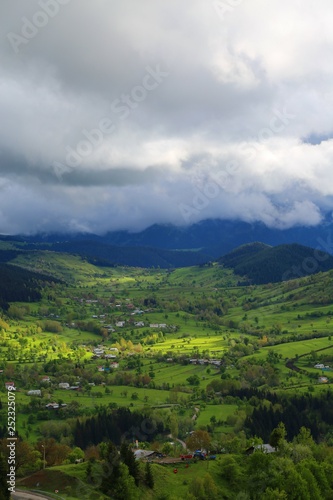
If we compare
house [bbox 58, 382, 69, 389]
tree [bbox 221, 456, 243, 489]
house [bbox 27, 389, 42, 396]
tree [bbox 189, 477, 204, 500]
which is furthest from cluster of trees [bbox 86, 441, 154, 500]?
house [bbox 58, 382, 69, 389]

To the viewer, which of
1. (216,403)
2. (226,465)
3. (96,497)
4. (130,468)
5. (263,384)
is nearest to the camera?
(96,497)

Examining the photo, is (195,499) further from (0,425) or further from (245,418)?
(0,425)

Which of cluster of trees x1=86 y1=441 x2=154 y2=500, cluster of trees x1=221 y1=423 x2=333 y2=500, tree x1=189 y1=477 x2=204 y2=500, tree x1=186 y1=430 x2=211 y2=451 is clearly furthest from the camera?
tree x1=186 y1=430 x2=211 y2=451

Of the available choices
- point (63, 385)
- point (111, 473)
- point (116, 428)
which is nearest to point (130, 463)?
point (111, 473)

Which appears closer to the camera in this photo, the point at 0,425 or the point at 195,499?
the point at 195,499

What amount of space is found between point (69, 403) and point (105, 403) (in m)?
12.6

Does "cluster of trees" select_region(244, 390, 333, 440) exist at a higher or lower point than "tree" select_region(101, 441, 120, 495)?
lower

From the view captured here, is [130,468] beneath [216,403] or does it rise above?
above

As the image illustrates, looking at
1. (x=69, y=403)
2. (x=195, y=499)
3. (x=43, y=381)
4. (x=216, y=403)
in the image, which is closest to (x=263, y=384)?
(x=216, y=403)

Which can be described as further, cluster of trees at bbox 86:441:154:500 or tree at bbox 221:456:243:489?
tree at bbox 221:456:243:489

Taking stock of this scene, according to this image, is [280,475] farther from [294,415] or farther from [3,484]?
[294,415]

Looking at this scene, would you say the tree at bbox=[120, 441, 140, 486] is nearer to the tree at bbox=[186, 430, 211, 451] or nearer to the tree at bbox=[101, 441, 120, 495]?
the tree at bbox=[101, 441, 120, 495]

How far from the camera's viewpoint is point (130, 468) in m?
83.3

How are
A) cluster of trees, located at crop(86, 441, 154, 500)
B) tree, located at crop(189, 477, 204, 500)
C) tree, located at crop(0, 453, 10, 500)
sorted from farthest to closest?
tree, located at crop(189, 477, 204, 500) < cluster of trees, located at crop(86, 441, 154, 500) < tree, located at crop(0, 453, 10, 500)
